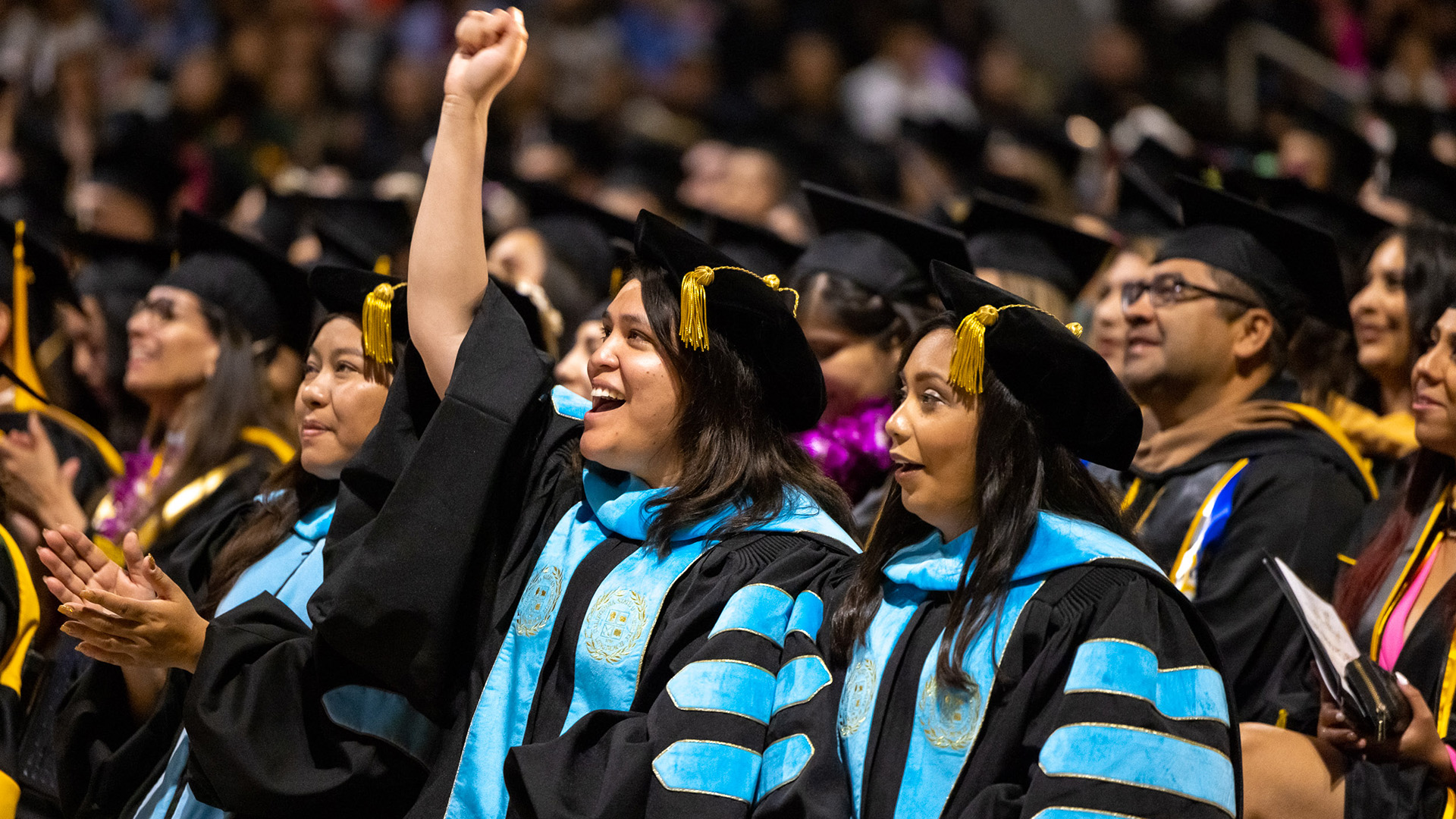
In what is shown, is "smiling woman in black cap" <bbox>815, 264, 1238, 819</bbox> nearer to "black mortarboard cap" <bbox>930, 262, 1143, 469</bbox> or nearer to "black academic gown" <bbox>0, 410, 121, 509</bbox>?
"black mortarboard cap" <bbox>930, 262, 1143, 469</bbox>

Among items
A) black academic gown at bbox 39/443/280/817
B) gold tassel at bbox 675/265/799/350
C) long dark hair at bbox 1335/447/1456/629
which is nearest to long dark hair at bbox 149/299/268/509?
black academic gown at bbox 39/443/280/817

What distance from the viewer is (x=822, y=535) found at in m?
2.88

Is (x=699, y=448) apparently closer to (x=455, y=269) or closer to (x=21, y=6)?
(x=455, y=269)

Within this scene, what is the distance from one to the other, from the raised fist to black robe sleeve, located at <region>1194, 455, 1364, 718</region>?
2.05 m

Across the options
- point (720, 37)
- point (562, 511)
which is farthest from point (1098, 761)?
point (720, 37)

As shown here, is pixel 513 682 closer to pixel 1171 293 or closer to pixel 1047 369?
pixel 1047 369

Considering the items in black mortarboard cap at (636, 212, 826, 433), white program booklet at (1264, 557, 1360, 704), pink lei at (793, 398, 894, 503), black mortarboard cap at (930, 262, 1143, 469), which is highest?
black mortarboard cap at (636, 212, 826, 433)

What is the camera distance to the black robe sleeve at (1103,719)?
7.52 ft

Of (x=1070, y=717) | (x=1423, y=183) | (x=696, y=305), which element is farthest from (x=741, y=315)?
(x=1423, y=183)

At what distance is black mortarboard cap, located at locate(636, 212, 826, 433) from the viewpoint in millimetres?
2889

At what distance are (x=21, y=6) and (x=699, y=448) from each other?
903 centimetres

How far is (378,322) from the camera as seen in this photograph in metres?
3.23

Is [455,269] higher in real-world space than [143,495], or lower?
higher

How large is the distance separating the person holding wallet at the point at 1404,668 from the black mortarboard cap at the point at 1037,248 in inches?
65.1
